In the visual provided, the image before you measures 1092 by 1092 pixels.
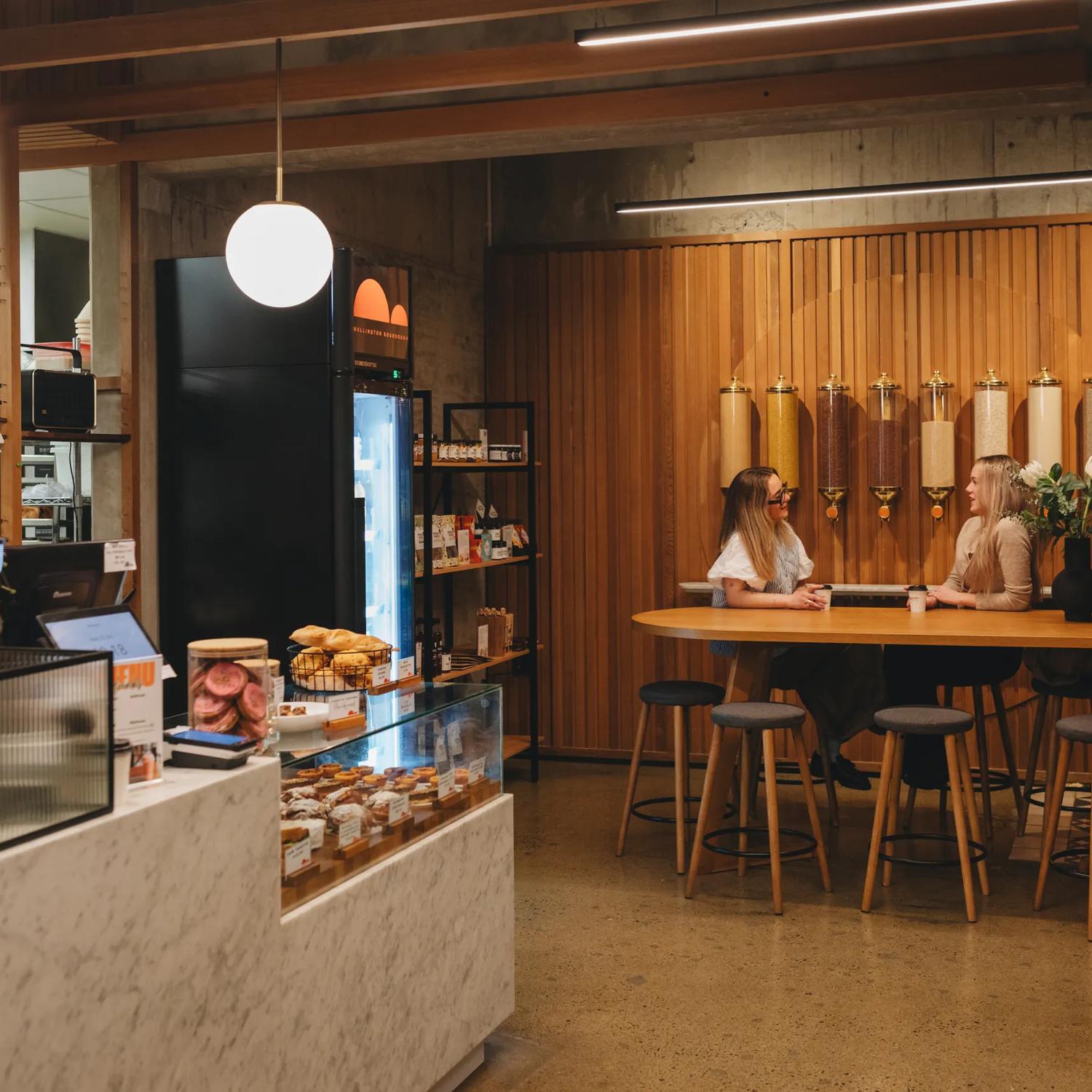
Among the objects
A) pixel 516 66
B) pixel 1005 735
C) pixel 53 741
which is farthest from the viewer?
pixel 1005 735

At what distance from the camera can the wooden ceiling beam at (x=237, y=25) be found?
3754mm

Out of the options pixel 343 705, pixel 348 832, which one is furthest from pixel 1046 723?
pixel 348 832

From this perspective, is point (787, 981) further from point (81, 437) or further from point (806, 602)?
point (81, 437)

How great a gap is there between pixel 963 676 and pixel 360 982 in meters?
3.58

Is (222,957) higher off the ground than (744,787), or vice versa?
(222,957)

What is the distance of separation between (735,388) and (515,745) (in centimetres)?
230

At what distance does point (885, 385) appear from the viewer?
6820mm

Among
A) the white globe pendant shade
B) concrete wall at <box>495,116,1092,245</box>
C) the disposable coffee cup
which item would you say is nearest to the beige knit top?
concrete wall at <box>495,116,1092,245</box>

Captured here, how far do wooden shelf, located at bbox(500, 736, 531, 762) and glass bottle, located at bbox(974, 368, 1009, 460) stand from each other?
2870mm

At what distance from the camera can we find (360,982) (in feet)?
9.34

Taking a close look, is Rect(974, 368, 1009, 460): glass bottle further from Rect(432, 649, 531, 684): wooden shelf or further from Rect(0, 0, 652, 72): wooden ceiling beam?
Rect(0, 0, 652, 72): wooden ceiling beam

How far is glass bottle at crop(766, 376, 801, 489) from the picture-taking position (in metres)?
6.93

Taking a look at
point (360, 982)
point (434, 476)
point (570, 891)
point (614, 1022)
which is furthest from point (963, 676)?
point (360, 982)

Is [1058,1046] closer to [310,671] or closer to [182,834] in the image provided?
[310,671]
